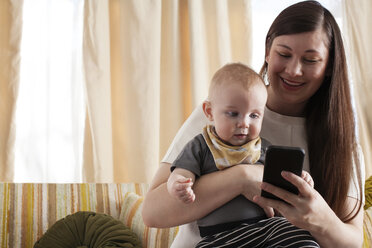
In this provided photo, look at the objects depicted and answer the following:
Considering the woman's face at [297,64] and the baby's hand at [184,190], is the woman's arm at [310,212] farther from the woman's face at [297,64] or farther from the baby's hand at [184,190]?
the woman's face at [297,64]

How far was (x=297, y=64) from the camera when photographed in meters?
1.50

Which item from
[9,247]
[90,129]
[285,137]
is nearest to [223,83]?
[285,137]

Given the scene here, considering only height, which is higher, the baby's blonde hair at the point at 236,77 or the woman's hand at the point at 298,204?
the baby's blonde hair at the point at 236,77

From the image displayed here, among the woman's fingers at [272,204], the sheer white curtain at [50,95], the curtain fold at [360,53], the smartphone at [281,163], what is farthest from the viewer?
the curtain fold at [360,53]

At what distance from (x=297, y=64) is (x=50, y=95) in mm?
1714

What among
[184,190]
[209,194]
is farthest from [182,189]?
[209,194]

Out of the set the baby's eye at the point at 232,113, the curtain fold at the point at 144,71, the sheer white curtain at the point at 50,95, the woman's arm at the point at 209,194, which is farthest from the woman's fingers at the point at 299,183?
the sheer white curtain at the point at 50,95

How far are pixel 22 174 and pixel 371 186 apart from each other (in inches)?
72.5

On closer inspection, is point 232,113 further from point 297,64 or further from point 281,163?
point 297,64

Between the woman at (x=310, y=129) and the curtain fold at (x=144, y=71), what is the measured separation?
1277 millimetres

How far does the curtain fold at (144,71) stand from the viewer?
2.80 metres

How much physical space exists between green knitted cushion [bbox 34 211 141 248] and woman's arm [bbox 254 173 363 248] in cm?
99

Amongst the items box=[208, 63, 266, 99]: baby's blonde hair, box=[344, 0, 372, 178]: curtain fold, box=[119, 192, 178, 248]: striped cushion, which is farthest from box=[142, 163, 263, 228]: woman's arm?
box=[344, 0, 372, 178]: curtain fold

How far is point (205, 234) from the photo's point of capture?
51.1 inches
